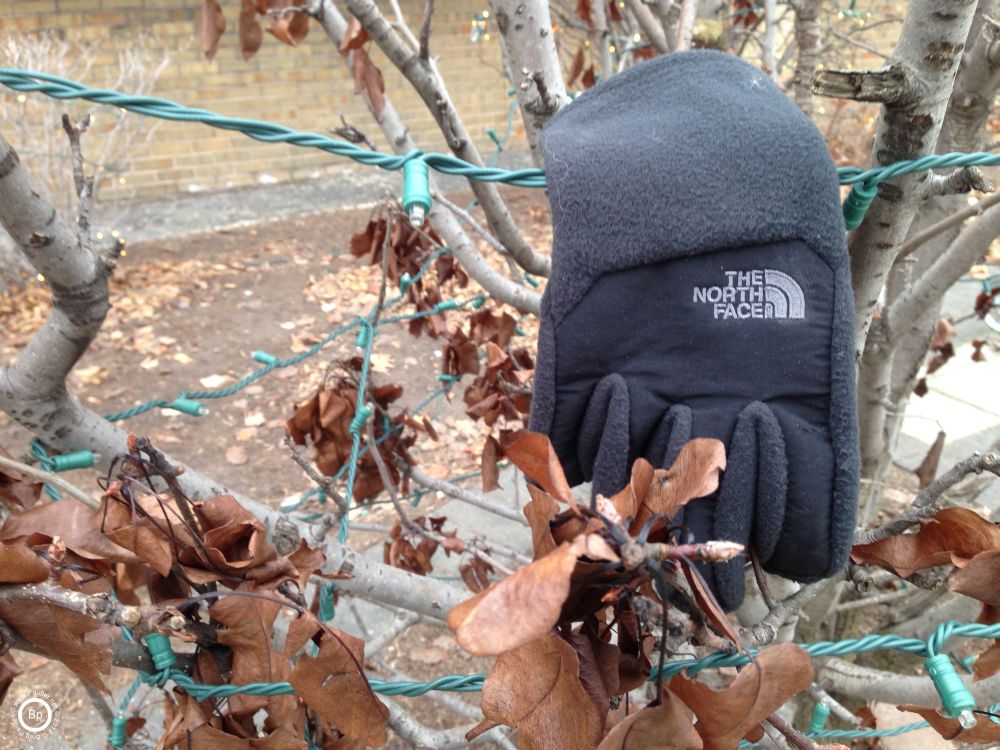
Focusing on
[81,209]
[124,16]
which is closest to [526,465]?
[81,209]

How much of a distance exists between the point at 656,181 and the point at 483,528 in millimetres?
2631

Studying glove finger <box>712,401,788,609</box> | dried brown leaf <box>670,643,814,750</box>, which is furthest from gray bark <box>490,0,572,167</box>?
dried brown leaf <box>670,643,814,750</box>

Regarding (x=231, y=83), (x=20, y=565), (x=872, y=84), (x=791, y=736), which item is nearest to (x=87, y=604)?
(x=20, y=565)

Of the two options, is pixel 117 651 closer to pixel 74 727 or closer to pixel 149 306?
pixel 74 727

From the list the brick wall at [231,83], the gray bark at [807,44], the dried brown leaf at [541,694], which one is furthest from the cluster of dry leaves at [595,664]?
the brick wall at [231,83]

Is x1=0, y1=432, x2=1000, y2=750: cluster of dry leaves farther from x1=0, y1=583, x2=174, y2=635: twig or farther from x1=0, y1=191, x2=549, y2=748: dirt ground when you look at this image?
x1=0, y1=191, x2=549, y2=748: dirt ground

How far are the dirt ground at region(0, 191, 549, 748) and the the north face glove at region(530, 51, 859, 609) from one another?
200 cm

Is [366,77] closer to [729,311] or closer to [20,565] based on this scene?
[729,311]

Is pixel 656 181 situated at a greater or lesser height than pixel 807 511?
greater

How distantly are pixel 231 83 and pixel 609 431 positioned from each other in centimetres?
738

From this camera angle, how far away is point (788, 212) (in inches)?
38.0

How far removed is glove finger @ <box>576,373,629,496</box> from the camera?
1007mm

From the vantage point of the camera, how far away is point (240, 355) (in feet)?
16.3

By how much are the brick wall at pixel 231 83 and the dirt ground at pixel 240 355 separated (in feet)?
3.80
